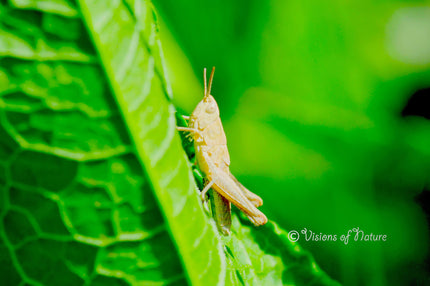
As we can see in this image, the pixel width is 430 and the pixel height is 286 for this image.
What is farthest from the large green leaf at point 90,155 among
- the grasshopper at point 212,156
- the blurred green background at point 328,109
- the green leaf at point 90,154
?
the blurred green background at point 328,109

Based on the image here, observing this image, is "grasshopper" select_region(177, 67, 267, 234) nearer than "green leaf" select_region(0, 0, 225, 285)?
No

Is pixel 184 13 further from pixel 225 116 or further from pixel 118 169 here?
pixel 118 169

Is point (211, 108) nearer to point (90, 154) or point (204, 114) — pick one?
point (204, 114)

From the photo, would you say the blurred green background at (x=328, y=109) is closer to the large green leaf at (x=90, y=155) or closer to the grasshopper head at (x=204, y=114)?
the grasshopper head at (x=204, y=114)

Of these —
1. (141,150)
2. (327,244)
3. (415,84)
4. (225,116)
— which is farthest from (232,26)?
(141,150)

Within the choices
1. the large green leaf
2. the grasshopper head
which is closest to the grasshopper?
the grasshopper head

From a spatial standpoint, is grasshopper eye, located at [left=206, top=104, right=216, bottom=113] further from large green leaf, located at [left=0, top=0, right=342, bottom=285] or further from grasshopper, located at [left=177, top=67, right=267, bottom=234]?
large green leaf, located at [left=0, top=0, right=342, bottom=285]
